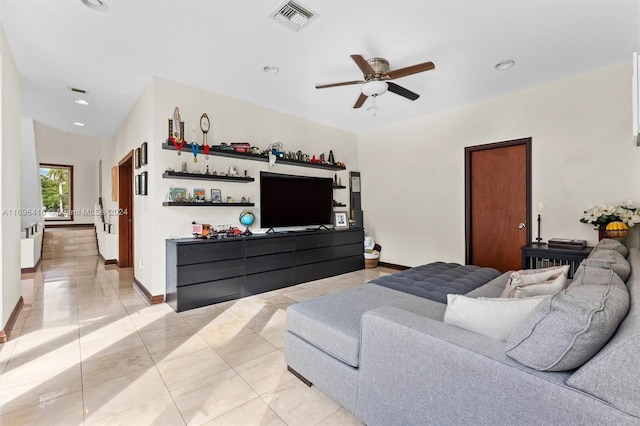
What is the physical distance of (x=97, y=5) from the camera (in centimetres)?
226

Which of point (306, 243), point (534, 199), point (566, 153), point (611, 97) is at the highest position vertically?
point (611, 97)

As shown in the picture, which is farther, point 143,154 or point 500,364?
point 143,154

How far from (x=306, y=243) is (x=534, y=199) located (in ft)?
9.98

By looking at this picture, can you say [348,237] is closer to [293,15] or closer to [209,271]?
[209,271]

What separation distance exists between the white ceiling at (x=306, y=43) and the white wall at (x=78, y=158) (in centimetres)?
517

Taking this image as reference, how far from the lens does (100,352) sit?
7.68 feet

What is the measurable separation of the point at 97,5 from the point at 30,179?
587cm

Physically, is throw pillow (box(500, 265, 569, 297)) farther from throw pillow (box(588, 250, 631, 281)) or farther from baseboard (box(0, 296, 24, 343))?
baseboard (box(0, 296, 24, 343))

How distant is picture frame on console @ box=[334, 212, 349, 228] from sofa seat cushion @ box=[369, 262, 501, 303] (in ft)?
8.08

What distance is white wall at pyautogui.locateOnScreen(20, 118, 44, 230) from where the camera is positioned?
5.59m

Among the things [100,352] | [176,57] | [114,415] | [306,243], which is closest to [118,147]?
[176,57]

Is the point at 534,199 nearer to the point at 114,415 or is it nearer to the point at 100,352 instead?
the point at 114,415

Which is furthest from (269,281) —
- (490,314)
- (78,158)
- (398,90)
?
(78,158)

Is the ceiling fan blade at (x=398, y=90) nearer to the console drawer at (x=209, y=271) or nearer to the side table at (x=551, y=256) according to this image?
the side table at (x=551, y=256)
